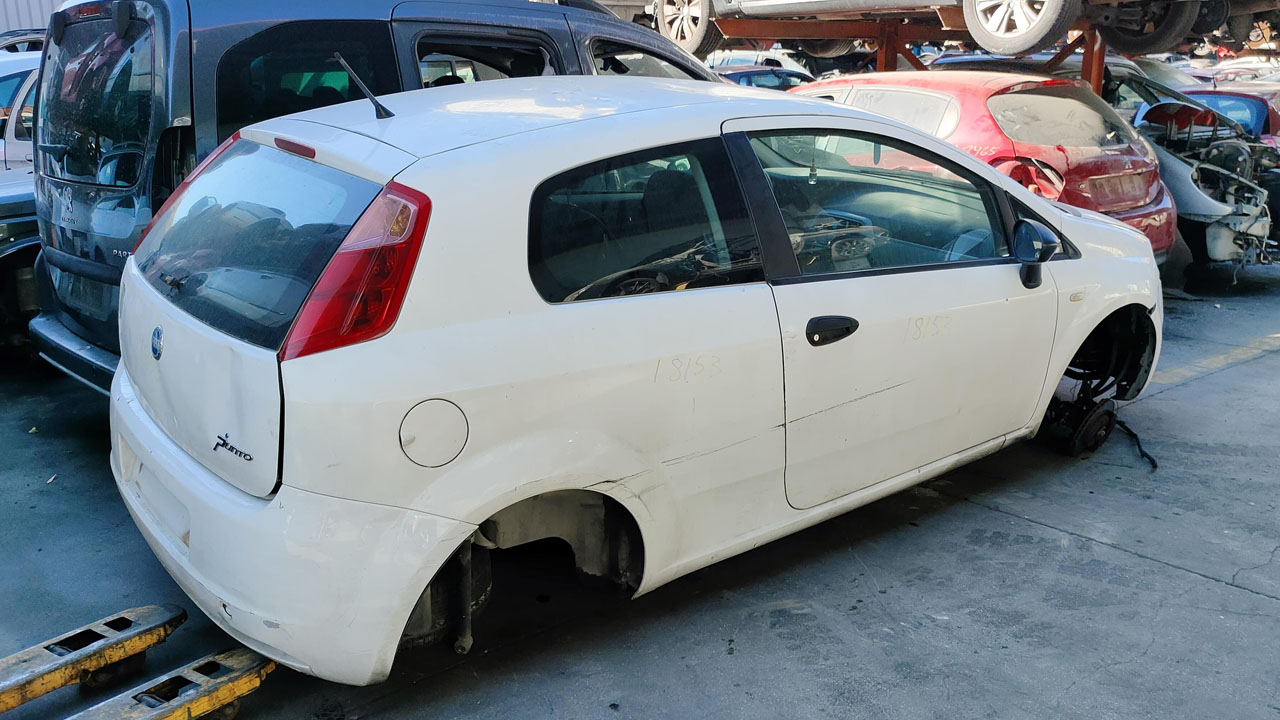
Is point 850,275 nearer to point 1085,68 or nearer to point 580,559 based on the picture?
point 580,559

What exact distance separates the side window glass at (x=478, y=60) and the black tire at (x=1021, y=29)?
13.0ft

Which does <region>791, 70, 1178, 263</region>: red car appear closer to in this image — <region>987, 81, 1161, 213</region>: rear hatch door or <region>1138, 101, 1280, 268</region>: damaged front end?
<region>987, 81, 1161, 213</region>: rear hatch door

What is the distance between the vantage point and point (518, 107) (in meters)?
Answer: 3.05

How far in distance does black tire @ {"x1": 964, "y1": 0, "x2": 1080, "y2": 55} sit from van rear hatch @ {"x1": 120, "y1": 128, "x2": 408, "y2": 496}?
5.79m

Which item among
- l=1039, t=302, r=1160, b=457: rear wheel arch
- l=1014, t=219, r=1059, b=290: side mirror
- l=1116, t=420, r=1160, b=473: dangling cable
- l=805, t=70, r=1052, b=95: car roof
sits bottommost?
l=1116, t=420, r=1160, b=473: dangling cable

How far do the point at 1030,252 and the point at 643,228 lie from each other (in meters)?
1.57

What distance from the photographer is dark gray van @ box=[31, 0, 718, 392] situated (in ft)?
12.2

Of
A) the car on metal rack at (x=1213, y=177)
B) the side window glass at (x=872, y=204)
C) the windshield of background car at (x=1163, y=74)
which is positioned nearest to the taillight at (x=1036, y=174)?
the car on metal rack at (x=1213, y=177)

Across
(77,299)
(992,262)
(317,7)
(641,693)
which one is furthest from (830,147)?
(77,299)

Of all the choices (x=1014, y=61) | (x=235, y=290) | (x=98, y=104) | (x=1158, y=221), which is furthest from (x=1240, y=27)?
(x=235, y=290)

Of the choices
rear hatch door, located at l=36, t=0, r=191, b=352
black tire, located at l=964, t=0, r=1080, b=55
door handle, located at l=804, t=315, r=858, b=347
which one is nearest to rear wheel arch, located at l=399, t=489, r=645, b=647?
door handle, located at l=804, t=315, r=858, b=347

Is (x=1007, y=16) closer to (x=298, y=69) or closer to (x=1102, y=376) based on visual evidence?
(x=1102, y=376)

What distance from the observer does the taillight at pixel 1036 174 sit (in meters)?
6.34

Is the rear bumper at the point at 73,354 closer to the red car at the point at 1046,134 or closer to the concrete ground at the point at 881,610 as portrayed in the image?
the concrete ground at the point at 881,610
